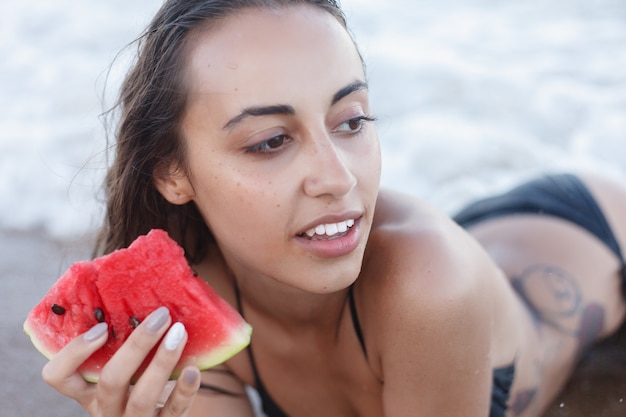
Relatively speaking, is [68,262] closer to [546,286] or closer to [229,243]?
[229,243]

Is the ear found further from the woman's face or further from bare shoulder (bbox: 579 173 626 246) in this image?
bare shoulder (bbox: 579 173 626 246)

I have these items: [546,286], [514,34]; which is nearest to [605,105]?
[514,34]

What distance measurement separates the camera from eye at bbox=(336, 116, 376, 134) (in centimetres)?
279

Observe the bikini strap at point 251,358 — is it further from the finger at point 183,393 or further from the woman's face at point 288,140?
the finger at point 183,393

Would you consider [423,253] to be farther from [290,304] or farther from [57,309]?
[57,309]

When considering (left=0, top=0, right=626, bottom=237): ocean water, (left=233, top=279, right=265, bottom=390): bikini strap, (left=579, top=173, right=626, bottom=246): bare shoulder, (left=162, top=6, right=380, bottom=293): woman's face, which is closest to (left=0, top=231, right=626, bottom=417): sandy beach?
(left=579, top=173, right=626, bottom=246): bare shoulder

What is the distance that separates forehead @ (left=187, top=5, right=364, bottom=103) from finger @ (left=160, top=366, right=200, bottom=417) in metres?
1.00

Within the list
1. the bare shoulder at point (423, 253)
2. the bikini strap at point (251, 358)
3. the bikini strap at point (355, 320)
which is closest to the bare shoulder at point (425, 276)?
the bare shoulder at point (423, 253)

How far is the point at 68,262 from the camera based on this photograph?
5.46m

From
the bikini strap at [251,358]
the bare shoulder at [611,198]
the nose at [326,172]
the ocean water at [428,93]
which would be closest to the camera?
the nose at [326,172]

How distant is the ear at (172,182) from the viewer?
309cm

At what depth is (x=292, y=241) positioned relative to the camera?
8.87ft

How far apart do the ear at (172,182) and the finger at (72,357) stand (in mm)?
781

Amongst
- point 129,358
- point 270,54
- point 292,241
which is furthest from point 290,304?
point 270,54
